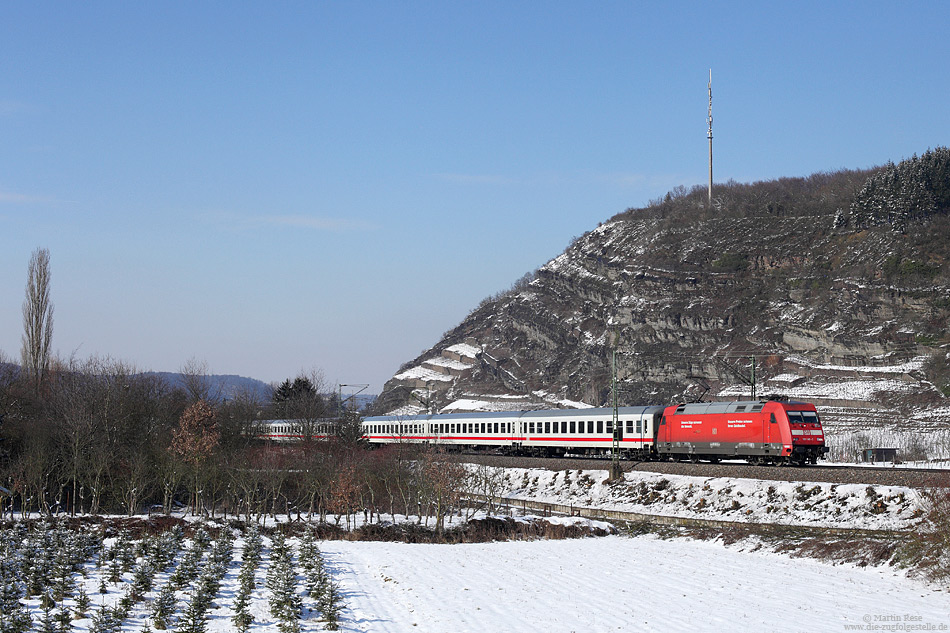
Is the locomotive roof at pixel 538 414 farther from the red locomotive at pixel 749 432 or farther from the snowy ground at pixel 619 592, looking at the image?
the snowy ground at pixel 619 592

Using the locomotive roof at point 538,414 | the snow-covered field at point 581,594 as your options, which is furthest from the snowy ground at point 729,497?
the snow-covered field at point 581,594

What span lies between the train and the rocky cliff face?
3860 cm

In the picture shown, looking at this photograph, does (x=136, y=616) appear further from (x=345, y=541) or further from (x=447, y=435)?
(x=447, y=435)

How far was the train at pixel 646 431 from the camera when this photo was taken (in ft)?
161

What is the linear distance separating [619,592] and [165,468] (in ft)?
123

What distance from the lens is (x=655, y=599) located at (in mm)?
24812

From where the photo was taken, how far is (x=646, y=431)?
6091 centimetres

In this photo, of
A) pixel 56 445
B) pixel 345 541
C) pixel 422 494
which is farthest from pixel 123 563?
pixel 56 445

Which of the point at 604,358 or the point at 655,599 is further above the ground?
the point at 604,358

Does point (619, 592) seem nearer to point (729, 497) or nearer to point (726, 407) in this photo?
point (729, 497)

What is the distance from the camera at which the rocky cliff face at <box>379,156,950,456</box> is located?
437ft

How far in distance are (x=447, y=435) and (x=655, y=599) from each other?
57440mm

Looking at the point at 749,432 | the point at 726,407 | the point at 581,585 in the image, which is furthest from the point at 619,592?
the point at 726,407

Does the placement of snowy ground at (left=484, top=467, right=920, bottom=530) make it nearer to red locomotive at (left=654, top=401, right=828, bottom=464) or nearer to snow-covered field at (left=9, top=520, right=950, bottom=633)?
red locomotive at (left=654, top=401, right=828, bottom=464)
